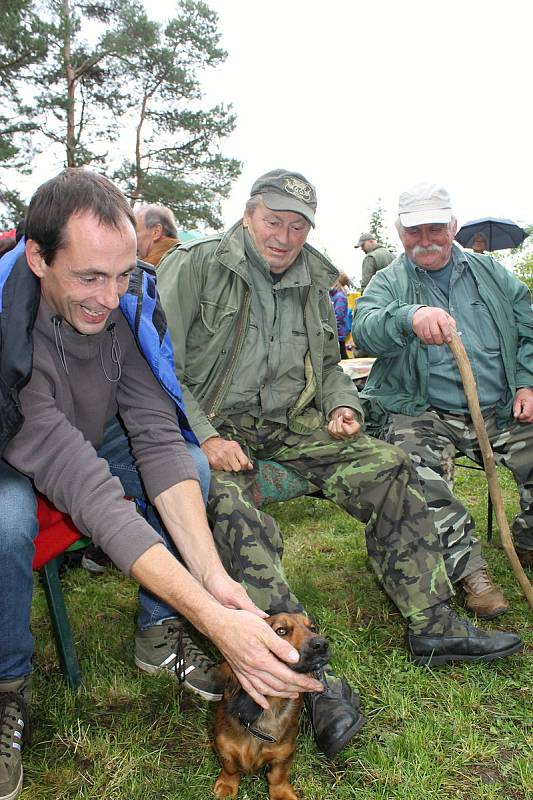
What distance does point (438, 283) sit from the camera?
12.6ft

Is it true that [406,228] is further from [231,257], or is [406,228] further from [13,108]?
[13,108]

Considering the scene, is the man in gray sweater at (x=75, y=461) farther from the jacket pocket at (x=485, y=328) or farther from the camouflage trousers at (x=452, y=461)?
the jacket pocket at (x=485, y=328)

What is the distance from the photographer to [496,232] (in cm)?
914

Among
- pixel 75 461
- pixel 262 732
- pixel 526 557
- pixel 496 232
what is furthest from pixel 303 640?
pixel 496 232

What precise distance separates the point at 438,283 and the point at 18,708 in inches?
113

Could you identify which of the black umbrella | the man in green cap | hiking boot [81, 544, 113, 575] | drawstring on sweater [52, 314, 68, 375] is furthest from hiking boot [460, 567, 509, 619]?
the black umbrella

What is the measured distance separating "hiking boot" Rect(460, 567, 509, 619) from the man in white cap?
0.16m

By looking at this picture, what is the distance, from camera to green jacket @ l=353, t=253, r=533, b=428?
12.0 ft

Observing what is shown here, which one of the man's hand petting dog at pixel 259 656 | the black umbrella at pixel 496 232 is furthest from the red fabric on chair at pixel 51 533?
the black umbrella at pixel 496 232

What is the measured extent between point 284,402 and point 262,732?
1.58 meters

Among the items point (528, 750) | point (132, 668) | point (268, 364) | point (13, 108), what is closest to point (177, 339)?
point (268, 364)

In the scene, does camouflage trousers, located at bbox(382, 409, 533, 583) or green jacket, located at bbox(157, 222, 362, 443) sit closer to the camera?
green jacket, located at bbox(157, 222, 362, 443)

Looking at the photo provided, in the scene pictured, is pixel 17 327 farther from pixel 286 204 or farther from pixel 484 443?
pixel 484 443

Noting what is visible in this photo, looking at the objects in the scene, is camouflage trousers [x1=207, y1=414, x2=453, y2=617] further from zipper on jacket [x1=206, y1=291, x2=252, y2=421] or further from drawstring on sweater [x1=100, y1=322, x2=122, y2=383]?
drawstring on sweater [x1=100, y1=322, x2=122, y2=383]
